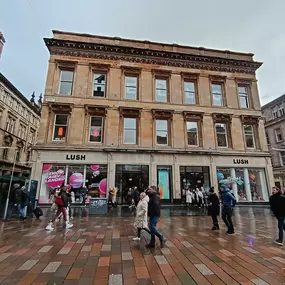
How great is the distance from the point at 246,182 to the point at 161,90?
12.8 metres

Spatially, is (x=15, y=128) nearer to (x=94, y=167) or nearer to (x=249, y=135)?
(x=94, y=167)

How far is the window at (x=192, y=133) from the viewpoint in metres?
19.8

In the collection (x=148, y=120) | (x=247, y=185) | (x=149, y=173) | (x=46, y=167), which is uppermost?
(x=148, y=120)

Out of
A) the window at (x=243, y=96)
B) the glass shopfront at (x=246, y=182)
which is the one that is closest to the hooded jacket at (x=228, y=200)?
the glass shopfront at (x=246, y=182)

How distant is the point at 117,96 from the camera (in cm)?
1945

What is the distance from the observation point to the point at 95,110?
61.3 ft

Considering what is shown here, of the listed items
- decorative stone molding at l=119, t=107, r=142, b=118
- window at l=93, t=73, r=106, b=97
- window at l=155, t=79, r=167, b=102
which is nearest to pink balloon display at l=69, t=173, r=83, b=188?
decorative stone molding at l=119, t=107, r=142, b=118

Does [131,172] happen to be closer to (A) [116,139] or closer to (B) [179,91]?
Result: (A) [116,139]

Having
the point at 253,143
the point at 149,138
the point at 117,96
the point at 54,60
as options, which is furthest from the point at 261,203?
the point at 54,60

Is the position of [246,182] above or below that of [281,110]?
below

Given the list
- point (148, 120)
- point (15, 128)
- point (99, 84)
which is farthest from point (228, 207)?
point (15, 128)

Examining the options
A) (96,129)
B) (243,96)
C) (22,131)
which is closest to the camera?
(96,129)

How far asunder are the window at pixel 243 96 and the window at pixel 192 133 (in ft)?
20.5

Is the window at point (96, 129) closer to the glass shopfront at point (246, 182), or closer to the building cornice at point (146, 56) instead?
the building cornice at point (146, 56)
